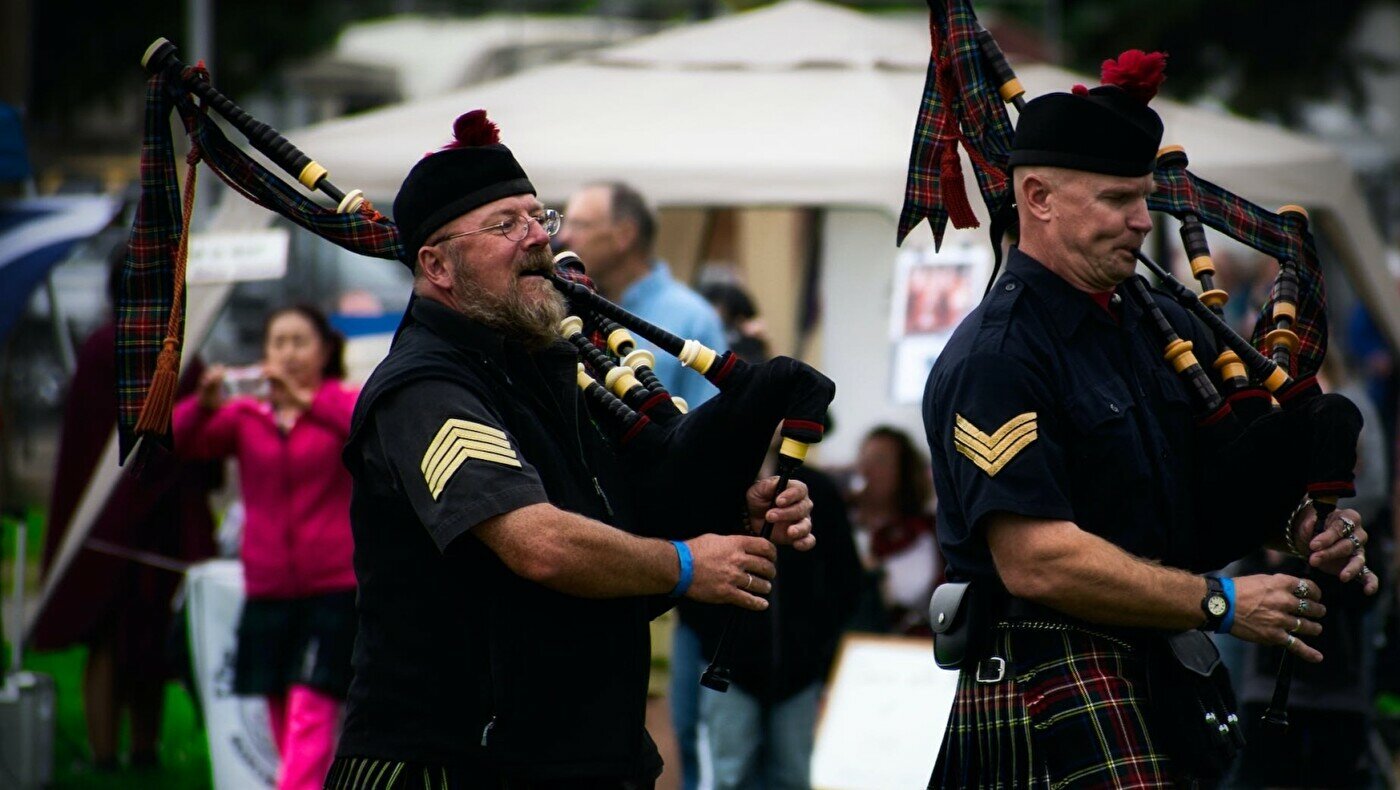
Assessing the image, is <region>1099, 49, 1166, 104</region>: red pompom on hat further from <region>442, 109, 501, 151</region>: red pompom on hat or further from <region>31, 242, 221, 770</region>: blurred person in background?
<region>31, 242, 221, 770</region>: blurred person in background

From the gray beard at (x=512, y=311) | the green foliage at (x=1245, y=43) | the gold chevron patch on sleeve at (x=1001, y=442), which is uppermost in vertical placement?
the green foliage at (x=1245, y=43)

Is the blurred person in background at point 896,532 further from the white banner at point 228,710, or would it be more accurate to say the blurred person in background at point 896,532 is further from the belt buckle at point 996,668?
the belt buckle at point 996,668

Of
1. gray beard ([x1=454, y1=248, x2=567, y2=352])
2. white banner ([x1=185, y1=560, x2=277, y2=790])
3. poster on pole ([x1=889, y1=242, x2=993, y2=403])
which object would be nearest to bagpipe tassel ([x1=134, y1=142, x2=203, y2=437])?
gray beard ([x1=454, y1=248, x2=567, y2=352])

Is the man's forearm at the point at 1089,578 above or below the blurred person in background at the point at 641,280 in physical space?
below

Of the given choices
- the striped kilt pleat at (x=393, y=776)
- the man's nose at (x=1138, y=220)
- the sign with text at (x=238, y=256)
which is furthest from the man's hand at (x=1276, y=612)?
the sign with text at (x=238, y=256)

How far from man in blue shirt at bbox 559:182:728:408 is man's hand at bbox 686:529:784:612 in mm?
2794

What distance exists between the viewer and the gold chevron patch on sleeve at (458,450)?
307 centimetres

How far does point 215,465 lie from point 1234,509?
5.10 metres

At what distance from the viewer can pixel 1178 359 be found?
353 centimetres

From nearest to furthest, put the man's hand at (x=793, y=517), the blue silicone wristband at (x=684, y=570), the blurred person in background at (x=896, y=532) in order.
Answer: the blue silicone wristband at (x=684, y=570), the man's hand at (x=793, y=517), the blurred person in background at (x=896, y=532)

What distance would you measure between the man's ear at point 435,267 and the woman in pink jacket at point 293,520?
10.0ft

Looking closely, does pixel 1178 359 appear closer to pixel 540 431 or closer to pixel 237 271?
pixel 540 431

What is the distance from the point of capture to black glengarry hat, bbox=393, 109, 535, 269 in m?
3.37

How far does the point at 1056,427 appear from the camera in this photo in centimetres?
332
